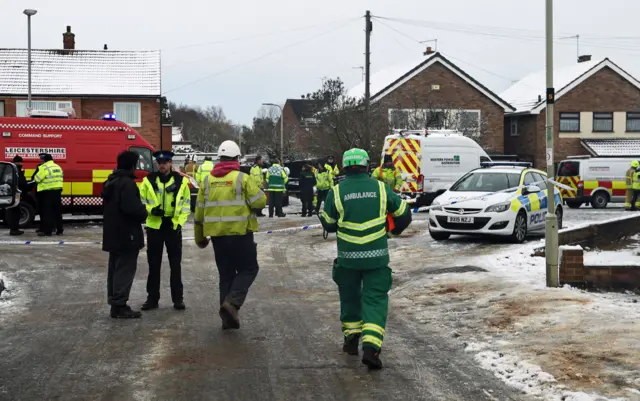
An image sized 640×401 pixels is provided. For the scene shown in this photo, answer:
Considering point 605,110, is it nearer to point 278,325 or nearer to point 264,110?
point 278,325

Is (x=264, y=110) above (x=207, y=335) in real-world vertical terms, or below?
above

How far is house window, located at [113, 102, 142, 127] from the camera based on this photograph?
41.2 m

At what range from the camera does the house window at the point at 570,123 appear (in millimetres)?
49656

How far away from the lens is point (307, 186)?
24.5 meters

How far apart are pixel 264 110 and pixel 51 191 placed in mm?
89439

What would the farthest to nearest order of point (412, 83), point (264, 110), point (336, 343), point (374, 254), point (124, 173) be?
point (264, 110), point (412, 83), point (124, 173), point (336, 343), point (374, 254)

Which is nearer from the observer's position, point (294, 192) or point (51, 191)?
point (51, 191)

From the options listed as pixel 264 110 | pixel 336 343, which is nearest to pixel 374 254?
pixel 336 343

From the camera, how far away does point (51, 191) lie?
18516 millimetres

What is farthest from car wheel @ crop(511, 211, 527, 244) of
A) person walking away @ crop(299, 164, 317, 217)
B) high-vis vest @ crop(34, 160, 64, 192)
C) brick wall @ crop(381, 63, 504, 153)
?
brick wall @ crop(381, 63, 504, 153)

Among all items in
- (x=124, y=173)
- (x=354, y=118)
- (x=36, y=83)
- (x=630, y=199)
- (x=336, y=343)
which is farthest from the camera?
(x=36, y=83)

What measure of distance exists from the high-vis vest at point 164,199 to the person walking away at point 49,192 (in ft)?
31.0

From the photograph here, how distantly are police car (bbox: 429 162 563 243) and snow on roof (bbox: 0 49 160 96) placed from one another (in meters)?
27.0

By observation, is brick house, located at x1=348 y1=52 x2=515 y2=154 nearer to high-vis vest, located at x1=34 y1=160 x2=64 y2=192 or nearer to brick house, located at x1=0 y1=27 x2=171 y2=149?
brick house, located at x1=0 y1=27 x2=171 y2=149
